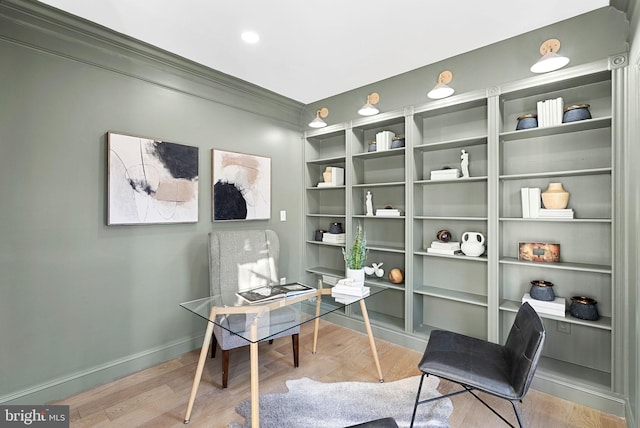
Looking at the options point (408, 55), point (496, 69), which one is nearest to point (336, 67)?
point (408, 55)

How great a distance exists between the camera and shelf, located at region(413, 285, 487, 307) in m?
2.53

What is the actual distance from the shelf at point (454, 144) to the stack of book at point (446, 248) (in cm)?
90

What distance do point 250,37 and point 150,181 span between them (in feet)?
4.53

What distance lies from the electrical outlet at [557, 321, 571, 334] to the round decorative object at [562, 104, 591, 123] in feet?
4.99

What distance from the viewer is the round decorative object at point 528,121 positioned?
226 cm

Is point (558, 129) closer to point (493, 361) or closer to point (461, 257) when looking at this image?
point (461, 257)

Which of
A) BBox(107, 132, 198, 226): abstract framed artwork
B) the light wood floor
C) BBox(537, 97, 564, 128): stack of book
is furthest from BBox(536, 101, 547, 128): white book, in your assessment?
BBox(107, 132, 198, 226): abstract framed artwork

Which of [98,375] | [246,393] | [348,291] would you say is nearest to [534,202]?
[348,291]

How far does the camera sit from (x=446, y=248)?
2.71 meters

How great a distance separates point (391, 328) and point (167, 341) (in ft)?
6.82

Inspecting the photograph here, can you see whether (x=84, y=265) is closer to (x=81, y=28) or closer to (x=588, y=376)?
(x=81, y=28)

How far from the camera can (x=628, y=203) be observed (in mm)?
1814

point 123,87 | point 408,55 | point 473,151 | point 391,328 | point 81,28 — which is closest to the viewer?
point 81,28

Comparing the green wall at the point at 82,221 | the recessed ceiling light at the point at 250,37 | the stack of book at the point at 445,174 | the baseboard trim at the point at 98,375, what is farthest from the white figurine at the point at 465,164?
the baseboard trim at the point at 98,375
